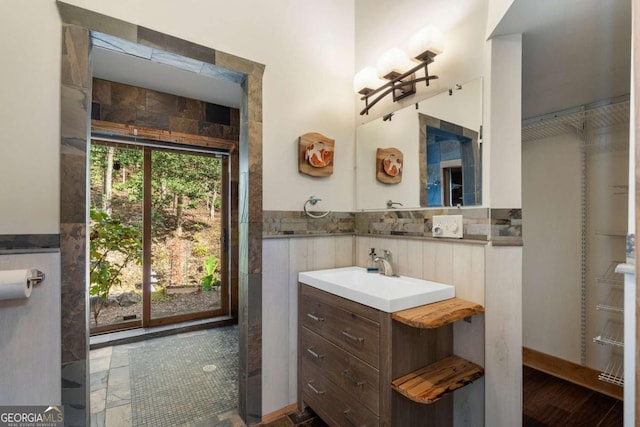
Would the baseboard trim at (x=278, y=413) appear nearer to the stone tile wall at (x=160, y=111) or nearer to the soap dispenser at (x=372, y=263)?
the soap dispenser at (x=372, y=263)

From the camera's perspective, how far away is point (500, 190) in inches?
55.6

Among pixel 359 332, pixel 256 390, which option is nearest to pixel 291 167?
pixel 359 332

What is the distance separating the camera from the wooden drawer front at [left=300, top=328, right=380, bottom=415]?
4.46 ft

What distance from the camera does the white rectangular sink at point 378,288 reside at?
132 centimetres

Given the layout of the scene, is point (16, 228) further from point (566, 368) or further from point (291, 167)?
point (566, 368)

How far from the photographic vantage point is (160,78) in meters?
2.62

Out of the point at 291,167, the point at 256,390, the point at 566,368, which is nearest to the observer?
the point at 256,390

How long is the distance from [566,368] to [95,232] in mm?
4225

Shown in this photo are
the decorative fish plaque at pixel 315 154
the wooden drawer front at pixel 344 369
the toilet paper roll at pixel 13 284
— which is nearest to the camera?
the toilet paper roll at pixel 13 284

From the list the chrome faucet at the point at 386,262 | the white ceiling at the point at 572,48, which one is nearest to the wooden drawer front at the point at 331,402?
the chrome faucet at the point at 386,262

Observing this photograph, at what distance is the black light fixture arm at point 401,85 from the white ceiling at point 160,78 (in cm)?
107

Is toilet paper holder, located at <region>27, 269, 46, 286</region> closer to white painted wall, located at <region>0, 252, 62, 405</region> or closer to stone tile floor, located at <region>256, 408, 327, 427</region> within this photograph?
white painted wall, located at <region>0, 252, 62, 405</region>

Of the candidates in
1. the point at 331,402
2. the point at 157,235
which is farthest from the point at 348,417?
the point at 157,235

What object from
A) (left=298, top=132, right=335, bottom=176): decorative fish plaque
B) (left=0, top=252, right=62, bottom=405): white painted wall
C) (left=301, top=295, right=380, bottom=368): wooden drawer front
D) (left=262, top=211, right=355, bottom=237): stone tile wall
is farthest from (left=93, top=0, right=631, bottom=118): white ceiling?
(left=301, top=295, right=380, bottom=368): wooden drawer front
